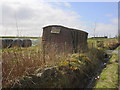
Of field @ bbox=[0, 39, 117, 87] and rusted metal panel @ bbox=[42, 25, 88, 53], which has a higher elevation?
rusted metal panel @ bbox=[42, 25, 88, 53]

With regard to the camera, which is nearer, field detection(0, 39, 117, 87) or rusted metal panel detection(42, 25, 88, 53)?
field detection(0, 39, 117, 87)

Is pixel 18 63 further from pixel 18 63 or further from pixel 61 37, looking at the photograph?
pixel 61 37

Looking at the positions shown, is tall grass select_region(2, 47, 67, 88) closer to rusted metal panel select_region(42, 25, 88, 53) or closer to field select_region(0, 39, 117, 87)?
field select_region(0, 39, 117, 87)

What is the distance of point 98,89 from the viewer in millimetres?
4617

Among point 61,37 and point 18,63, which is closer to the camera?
point 18,63

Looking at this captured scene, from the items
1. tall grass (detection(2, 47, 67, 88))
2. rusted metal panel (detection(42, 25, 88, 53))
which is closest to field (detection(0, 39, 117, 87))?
tall grass (detection(2, 47, 67, 88))

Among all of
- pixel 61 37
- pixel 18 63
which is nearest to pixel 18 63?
pixel 18 63

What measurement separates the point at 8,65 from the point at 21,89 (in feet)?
2.24

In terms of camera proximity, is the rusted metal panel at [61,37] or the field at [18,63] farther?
the rusted metal panel at [61,37]

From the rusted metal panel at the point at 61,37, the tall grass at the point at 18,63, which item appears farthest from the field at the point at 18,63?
the rusted metal panel at the point at 61,37

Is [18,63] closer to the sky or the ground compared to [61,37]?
closer to the ground

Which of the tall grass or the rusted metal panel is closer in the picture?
the tall grass

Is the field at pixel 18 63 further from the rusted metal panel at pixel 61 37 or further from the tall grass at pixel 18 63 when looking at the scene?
the rusted metal panel at pixel 61 37

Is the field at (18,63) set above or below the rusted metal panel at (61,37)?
below
